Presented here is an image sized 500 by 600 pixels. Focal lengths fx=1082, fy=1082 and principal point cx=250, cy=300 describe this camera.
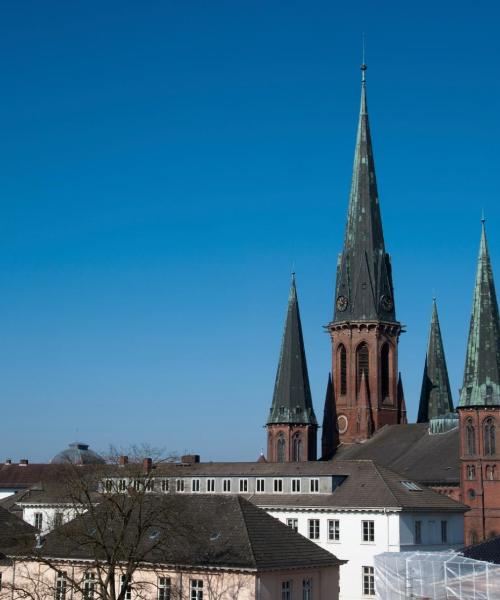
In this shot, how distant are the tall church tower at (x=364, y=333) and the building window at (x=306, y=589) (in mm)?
62538

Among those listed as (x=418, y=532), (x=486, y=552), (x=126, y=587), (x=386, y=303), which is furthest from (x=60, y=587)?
(x=386, y=303)

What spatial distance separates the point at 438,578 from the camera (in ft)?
152

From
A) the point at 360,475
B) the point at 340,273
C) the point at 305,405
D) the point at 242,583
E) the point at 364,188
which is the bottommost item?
the point at 242,583

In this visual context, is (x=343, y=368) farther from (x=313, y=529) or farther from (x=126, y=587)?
(x=126, y=587)

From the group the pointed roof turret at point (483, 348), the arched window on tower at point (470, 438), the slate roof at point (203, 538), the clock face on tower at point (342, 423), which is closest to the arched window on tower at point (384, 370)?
the clock face on tower at point (342, 423)

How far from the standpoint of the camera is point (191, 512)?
182 feet

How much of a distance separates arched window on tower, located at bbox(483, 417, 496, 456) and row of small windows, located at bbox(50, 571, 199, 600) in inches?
1765

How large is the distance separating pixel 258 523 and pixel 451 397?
222ft

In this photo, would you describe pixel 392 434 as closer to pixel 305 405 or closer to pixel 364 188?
pixel 305 405

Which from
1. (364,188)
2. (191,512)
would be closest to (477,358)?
(364,188)

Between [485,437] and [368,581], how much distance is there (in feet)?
79.0

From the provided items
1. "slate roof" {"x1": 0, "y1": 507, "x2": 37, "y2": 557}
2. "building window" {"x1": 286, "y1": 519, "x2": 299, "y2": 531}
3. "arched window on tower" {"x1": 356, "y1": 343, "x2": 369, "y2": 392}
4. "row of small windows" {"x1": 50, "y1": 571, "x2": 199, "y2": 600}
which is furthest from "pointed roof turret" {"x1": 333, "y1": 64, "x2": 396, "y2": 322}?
"row of small windows" {"x1": 50, "y1": 571, "x2": 199, "y2": 600}

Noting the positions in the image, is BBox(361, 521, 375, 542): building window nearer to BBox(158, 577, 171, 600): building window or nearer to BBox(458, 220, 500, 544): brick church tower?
BBox(458, 220, 500, 544): brick church tower

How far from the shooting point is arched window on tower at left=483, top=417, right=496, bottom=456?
90062mm
